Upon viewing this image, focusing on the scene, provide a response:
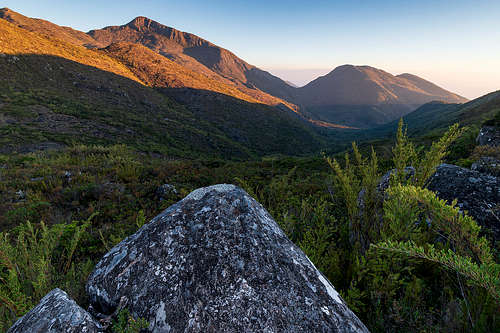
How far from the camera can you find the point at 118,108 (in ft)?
96.8

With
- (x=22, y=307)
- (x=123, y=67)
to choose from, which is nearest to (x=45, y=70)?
(x=123, y=67)

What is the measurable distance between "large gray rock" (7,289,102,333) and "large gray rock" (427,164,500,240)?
149 inches

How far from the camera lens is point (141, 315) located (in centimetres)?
143

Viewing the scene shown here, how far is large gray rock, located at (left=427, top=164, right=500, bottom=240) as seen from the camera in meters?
2.78

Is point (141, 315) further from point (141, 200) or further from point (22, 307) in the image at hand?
point (141, 200)

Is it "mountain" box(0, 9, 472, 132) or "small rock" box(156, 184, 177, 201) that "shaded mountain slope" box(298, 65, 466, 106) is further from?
"small rock" box(156, 184, 177, 201)

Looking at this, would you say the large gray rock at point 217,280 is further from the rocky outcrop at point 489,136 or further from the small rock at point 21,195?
the rocky outcrop at point 489,136

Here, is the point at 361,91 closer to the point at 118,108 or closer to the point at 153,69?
the point at 153,69

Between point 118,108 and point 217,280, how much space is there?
35.0 m

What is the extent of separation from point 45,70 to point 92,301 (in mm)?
40813

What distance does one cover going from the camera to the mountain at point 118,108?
18.9 metres

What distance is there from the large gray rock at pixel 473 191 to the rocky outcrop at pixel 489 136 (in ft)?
19.7

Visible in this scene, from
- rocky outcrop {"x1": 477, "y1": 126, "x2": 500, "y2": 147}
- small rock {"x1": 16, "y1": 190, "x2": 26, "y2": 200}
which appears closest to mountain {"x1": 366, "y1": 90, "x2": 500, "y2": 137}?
rocky outcrop {"x1": 477, "y1": 126, "x2": 500, "y2": 147}

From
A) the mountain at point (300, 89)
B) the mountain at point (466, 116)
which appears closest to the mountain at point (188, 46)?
the mountain at point (300, 89)
